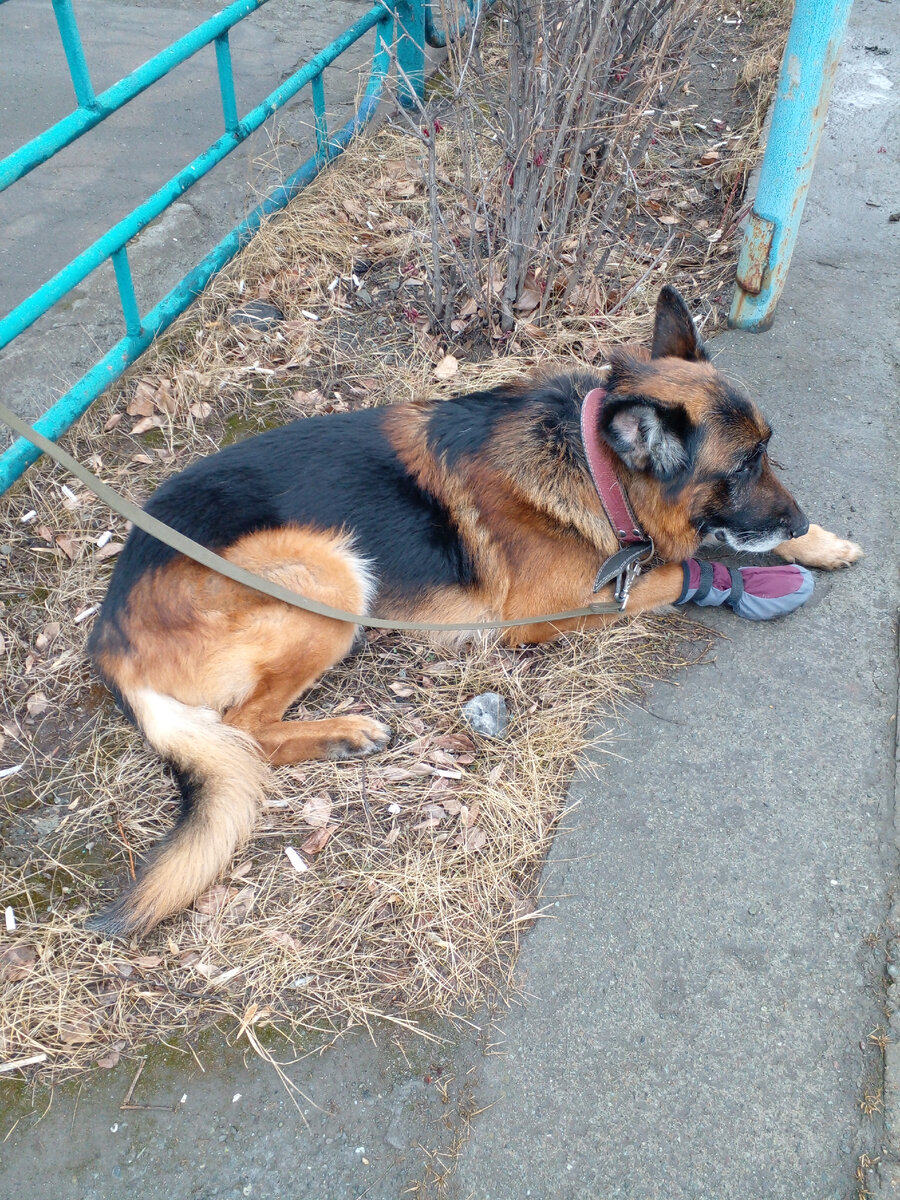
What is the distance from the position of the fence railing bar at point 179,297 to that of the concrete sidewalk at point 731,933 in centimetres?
278

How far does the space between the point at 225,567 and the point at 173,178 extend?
299cm

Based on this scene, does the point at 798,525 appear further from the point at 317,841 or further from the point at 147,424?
the point at 147,424

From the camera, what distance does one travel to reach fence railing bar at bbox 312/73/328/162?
5.00 m

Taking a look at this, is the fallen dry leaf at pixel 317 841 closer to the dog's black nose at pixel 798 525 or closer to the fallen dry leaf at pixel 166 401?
the dog's black nose at pixel 798 525

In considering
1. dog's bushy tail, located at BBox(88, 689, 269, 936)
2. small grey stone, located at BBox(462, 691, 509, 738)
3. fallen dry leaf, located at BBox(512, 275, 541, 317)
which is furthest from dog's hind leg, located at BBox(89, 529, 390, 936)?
fallen dry leaf, located at BBox(512, 275, 541, 317)

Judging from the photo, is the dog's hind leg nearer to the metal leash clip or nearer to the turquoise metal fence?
the metal leash clip

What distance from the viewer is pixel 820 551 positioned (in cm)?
324

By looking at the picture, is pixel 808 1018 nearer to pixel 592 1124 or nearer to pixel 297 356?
pixel 592 1124

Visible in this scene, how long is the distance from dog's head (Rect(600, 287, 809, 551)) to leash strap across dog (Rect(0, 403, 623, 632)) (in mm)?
514

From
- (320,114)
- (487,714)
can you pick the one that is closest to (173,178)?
(320,114)

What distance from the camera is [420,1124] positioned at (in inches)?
81.3

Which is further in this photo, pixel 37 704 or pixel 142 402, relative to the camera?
pixel 142 402

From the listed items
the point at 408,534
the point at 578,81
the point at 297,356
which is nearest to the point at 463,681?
the point at 408,534

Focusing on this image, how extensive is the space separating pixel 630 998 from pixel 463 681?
123cm
